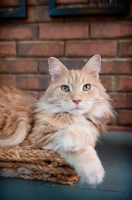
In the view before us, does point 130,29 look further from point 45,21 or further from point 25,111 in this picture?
point 25,111

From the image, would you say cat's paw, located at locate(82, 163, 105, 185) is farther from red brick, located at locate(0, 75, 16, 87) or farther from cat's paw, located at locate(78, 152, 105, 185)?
red brick, located at locate(0, 75, 16, 87)

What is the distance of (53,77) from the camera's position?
1.10 m

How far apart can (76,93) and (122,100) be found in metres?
0.69

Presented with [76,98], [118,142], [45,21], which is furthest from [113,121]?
[45,21]

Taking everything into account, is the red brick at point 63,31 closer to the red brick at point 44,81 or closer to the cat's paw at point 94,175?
the red brick at point 44,81

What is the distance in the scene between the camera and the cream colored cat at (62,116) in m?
0.77

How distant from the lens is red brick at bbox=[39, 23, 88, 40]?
1.53 metres

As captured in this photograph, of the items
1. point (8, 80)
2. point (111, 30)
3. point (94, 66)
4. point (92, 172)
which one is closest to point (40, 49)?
point (8, 80)

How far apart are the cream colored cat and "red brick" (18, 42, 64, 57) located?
1.73ft

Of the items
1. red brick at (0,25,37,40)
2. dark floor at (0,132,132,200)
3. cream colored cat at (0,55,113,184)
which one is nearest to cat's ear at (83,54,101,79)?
cream colored cat at (0,55,113,184)

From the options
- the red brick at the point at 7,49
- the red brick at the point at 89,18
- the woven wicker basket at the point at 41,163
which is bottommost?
the woven wicker basket at the point at 41,163

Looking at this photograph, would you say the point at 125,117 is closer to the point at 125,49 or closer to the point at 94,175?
the point at 125,49

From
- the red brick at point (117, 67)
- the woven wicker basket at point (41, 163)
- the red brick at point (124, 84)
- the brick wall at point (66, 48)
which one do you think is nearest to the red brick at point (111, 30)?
the brick wall at point (66, 48)

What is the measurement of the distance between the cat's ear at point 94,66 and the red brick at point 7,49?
74 centimetres
